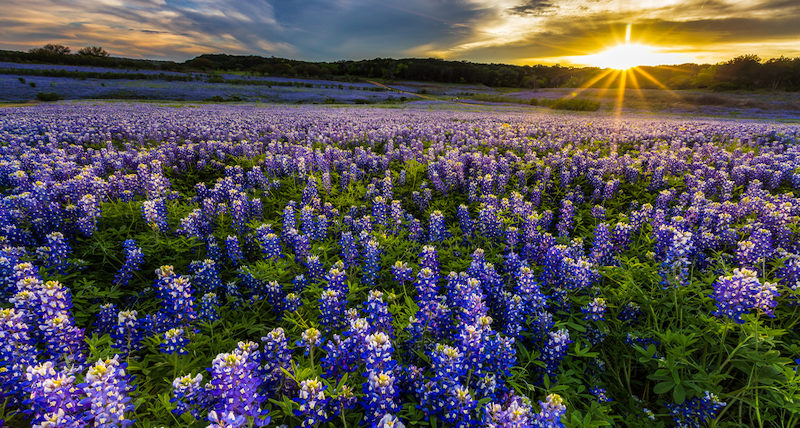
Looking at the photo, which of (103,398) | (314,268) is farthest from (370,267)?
(103,398)

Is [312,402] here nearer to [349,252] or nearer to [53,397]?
[53,397]

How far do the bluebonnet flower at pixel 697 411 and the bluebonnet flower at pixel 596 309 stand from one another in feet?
2.71

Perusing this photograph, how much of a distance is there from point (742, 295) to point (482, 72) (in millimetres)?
98680

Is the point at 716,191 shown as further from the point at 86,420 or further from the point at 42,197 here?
the point at 42,197

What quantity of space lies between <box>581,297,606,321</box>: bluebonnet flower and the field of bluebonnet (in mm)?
19

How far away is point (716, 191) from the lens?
6.66 metres

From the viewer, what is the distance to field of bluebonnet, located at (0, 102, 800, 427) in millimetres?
2312

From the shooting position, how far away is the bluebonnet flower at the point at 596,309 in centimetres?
314

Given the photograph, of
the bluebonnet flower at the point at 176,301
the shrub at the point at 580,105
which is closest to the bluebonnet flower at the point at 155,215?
the bluebonnet flower at the point at 176,301

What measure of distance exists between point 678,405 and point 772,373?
2.35 feet

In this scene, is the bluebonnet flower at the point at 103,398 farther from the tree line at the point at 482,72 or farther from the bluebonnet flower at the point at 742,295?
the tree line at the point at 482,72

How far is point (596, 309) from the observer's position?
3.15 meters

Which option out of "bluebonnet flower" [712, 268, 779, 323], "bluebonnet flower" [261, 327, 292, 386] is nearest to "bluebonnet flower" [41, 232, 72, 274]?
"bluebonnet flower" [261, 327, 292, 386]

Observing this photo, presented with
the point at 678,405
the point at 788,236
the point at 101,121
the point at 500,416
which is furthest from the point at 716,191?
the point at 101,121
